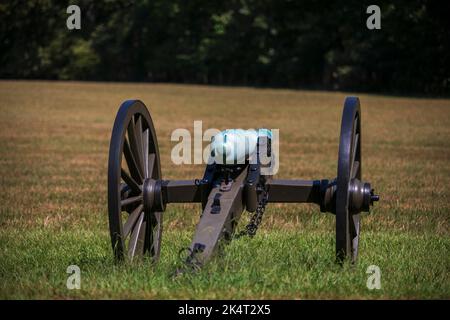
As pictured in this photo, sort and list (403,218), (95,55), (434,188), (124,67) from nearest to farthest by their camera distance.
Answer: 1. (403,218)
2. (434,188)
3. (95,55)
4. (124,67)

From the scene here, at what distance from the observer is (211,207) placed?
575 centimetres

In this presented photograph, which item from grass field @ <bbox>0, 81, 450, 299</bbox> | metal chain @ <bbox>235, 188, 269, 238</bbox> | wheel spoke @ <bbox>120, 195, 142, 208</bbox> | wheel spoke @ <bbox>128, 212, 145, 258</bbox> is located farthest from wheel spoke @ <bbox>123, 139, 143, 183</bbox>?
metal chain @ <bbox>235, 188, 269, 238</bbox>

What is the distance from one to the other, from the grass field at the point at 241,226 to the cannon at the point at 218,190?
21cm

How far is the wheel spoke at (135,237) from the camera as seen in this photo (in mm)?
6048

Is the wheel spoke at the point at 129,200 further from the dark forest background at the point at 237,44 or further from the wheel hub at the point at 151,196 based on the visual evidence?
the dark forest background at the point at 237,44

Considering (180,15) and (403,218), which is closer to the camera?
(403,218)

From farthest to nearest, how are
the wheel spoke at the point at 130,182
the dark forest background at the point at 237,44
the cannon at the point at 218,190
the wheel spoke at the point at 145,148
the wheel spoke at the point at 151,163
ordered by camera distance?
the dark forest background at the point at 237,44 → the wheel spoke at the point at 151,163 → the wheel spoke at the point at 145,148 → the wheel spoke at the point at 130,182 → the cannon at the point at 218,190

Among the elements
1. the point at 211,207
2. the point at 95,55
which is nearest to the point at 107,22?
the point at 95,55

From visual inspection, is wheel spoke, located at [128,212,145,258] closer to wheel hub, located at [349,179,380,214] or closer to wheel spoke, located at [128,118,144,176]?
wheel spoke, located at [128,118,144,176]

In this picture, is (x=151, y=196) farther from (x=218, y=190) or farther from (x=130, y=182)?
(x=218, y=190)

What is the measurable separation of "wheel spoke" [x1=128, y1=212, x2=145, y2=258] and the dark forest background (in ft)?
150

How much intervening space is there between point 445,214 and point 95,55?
82637 mm

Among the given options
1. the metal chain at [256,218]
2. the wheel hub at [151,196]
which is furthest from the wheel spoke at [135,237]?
the metal chain at [256,218]

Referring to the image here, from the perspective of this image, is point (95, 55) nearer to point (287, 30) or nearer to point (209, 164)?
point (287, 30)
